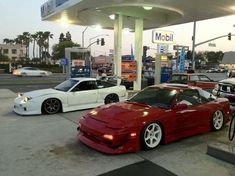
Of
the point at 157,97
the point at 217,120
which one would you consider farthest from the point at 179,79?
the point at 157,97

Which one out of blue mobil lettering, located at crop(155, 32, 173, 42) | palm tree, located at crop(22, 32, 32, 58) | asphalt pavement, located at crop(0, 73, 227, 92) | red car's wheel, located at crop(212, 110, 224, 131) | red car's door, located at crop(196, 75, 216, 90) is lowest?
asphalt pavement, located at crop(0, 73, 227, 92)

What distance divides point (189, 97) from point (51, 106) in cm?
476

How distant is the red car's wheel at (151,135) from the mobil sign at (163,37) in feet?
58.3

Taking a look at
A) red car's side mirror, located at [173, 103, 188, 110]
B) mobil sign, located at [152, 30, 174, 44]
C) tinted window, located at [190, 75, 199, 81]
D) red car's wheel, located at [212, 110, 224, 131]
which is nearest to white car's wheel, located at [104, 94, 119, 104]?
red car's wheel, located at [212, 110, 224, 131]

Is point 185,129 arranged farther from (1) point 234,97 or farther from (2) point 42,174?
(1) point 234,97

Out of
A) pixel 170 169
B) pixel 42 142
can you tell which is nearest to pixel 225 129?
pixel 170 169

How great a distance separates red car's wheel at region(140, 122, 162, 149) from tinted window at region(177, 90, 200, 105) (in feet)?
3.49

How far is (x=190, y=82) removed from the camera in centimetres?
1719

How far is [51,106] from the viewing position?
10133 mm

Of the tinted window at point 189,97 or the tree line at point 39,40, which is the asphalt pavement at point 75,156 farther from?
the tree line at point 39,40

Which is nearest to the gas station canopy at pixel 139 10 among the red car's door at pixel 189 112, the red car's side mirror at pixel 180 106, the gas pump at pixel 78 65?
the gas pump at pixel 78 65

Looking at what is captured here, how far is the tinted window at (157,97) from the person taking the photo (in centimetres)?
697

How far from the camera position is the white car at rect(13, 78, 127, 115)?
9867 millimetres

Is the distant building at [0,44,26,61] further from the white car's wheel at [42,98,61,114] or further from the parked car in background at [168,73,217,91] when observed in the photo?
the white car's wheel at [42,98,61,114]
